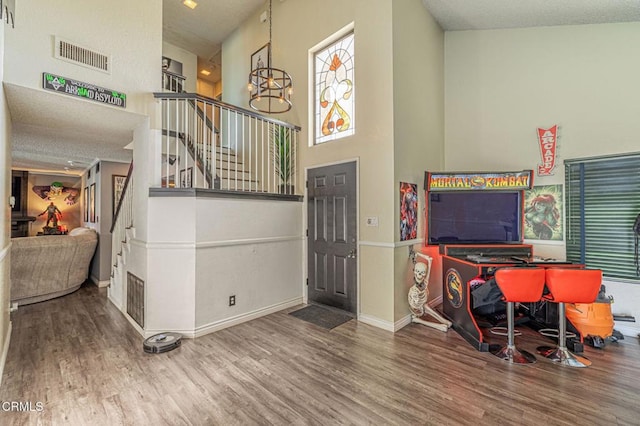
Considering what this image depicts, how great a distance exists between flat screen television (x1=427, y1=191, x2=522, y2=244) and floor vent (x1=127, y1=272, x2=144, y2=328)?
155 inches

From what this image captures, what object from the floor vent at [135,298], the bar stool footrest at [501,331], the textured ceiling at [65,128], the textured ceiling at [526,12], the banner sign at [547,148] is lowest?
the bar stool footrest at [501,331]

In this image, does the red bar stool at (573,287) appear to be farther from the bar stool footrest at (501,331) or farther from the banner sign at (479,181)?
the banner sign at (479,181)

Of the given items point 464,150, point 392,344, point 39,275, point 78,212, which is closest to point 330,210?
point 392,344

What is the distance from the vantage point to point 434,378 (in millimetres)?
2535

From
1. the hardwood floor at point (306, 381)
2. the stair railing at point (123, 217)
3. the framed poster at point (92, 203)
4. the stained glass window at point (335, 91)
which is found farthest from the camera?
the framed poster at point (92, 203)

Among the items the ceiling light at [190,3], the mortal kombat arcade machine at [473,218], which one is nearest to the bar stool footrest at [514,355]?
the mortal kombat arcade machine at [473,218]

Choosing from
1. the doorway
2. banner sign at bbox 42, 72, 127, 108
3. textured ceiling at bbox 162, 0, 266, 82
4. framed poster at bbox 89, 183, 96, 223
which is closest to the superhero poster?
the doorway

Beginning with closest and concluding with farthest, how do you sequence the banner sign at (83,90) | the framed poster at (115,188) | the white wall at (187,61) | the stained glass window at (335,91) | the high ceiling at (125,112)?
the banner sign at (83,90) < the high ceiling at (125,112) < the stained glass window at (335,91) < the framed poster at (115,188) < the white wall at (187,61)

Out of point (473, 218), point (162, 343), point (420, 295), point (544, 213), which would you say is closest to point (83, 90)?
point (162, 343)

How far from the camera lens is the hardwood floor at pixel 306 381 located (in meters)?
2.07

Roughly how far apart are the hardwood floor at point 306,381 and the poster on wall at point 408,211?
1281 millimetres

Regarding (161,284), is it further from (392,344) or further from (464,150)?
(464,150)

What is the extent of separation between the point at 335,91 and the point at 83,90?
3.18m

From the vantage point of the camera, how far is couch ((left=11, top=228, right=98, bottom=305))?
4.50m
